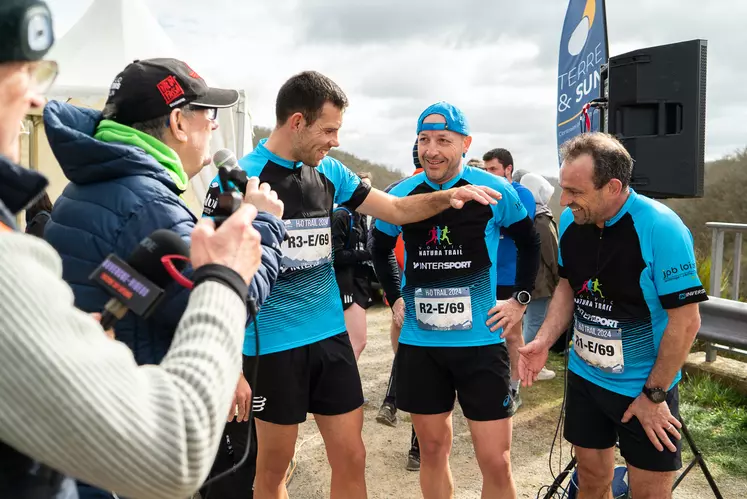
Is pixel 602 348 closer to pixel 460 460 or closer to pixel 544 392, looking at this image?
pixel 460 460

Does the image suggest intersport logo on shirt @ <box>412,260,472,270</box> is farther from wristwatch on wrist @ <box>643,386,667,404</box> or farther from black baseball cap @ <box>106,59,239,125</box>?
black baseball cap @ <box>106,59,239,125</box>

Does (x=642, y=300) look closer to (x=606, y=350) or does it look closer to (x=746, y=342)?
(x=606, y=350)

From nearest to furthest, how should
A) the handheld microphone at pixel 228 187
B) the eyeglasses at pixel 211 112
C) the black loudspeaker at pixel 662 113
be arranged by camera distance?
1. the handheld microphone at pixel 228 187
2. the eyeglasses at pixel 211 112
3. the black loudspeaker at pixel 662 113

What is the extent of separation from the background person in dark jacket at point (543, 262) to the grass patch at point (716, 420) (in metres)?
1.49

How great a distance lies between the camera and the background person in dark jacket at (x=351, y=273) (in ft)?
18.0

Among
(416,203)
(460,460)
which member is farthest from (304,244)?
(460,460)

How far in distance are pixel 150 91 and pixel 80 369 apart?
49.6 inches

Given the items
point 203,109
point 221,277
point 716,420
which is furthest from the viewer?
point 716,420

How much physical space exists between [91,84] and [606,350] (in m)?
7.29

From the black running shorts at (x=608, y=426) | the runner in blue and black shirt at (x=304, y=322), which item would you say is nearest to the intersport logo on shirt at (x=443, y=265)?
the runner in blue and black shirt at (x=304, y=322)

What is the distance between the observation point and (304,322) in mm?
3240

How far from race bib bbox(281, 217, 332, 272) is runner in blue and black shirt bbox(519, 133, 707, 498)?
1.26 m

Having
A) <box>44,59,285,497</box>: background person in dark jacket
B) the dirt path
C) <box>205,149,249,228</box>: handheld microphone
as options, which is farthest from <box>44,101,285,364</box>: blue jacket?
the dirt path

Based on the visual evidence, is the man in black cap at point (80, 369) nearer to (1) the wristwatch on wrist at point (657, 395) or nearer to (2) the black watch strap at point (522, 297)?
(1) the wristwatch on wrist at point (657, 395)
